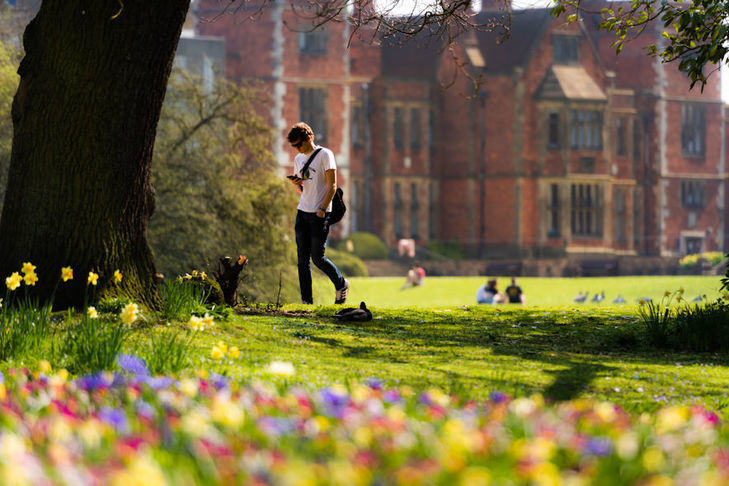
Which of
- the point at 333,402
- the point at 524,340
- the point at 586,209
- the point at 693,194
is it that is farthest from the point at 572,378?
the point at 693,194

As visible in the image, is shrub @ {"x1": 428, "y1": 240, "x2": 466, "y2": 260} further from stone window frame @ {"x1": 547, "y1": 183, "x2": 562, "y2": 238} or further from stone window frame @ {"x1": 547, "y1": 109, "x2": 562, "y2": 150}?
stone window frame @ {"x1": 547, "y1": 109, "x2": 562, "y2": 150}

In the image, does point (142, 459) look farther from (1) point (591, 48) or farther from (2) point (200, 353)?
(1) point (591, 48)

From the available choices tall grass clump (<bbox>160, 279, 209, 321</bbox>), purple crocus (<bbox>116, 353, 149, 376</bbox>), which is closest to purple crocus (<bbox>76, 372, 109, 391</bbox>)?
purple crocus (<bbox>116, 353, 149, 376</bbox>)

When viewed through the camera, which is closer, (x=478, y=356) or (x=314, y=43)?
(x=478, y=356)

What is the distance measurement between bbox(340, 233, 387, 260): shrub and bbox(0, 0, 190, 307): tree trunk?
36953mm

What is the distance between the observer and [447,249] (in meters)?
48.9

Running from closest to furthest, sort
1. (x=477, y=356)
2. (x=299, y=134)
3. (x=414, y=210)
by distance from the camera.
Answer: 1. (x=477, y=356)
2. (x=299, y=134)
3. (x=414, y=210)

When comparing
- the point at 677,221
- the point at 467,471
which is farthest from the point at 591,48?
the point at 467,471

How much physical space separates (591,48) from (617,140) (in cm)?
575

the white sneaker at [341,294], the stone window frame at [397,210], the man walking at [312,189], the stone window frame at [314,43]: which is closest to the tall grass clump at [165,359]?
the man walking at [312,189]

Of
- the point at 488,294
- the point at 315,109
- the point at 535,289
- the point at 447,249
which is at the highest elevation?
the point at 315,109

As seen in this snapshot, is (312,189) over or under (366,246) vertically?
over

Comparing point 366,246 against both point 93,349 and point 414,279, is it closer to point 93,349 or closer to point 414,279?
point 414,279

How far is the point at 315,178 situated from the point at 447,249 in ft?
128
